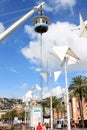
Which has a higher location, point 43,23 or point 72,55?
point 43,23

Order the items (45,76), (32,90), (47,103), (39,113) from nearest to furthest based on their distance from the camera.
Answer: (39,113) → (45,76) → (32,90) → (47,103)

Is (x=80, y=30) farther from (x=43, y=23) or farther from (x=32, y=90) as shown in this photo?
(x=32, y=90)

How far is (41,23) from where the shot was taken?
1630cm

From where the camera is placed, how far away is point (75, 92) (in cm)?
6456

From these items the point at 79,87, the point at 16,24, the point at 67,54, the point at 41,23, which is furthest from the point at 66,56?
the point at 79,87

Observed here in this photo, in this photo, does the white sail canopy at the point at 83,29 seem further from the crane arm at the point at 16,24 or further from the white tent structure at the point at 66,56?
the white tent structure at the point at 66,56

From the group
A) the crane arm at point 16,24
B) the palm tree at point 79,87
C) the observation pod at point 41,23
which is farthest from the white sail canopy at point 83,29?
the palm tree at point 79,87

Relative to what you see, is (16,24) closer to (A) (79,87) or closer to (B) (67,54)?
(B) (67,54)

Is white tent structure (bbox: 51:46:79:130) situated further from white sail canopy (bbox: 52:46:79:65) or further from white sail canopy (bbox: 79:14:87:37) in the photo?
white sail canopy (bbox: 79:14:87:37)

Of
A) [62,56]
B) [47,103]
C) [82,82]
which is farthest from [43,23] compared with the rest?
[47,103]

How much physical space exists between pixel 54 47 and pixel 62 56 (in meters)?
1.10

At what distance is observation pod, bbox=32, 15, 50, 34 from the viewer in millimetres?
16344

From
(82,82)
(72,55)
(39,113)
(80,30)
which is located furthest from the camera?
(82,82)

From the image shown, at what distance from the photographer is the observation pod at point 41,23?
16.3 meters
